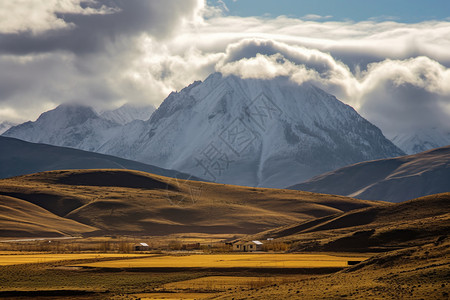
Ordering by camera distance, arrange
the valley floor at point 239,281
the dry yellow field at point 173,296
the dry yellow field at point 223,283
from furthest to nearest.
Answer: the dry yellow field at point 223,283
the dry yellow field at point 173,296
the valley floor at point 239,281

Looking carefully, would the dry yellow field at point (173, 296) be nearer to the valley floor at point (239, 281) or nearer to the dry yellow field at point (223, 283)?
the valley floor at point (239, 281)

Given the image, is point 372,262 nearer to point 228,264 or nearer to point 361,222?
point 228,264

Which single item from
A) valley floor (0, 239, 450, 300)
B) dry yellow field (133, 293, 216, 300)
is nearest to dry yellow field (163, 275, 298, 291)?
valley floor (0, 239, 450, 300)

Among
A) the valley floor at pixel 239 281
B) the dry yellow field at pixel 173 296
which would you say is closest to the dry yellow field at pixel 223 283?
the valley floor at pixel 239 281

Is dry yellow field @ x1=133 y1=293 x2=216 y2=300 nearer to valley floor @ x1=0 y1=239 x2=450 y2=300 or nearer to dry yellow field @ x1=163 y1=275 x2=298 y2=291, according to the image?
valley floor @ x1=0 y1=239 x2=450 y2=300

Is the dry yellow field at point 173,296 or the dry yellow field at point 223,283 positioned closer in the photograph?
the dry yellow field at point 173,296

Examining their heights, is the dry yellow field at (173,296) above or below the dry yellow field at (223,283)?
below

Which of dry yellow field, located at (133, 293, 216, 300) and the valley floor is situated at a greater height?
the valley floor

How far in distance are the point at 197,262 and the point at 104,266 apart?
14.5m

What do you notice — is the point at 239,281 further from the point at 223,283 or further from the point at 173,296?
the point at 173,296

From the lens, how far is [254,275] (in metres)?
88.5

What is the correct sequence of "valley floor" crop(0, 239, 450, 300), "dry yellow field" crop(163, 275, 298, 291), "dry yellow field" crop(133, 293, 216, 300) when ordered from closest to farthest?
1. "valley floor" crop(0, 239, 450, 300)
2. "dry yellow field" crop(133, 293, 216, 300)
3. "dry yellow field" crop(163, 275, 298, 291)

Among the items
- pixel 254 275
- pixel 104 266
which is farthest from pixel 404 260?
pixel 104 266

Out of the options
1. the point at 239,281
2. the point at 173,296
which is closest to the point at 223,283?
the point at 239,281
